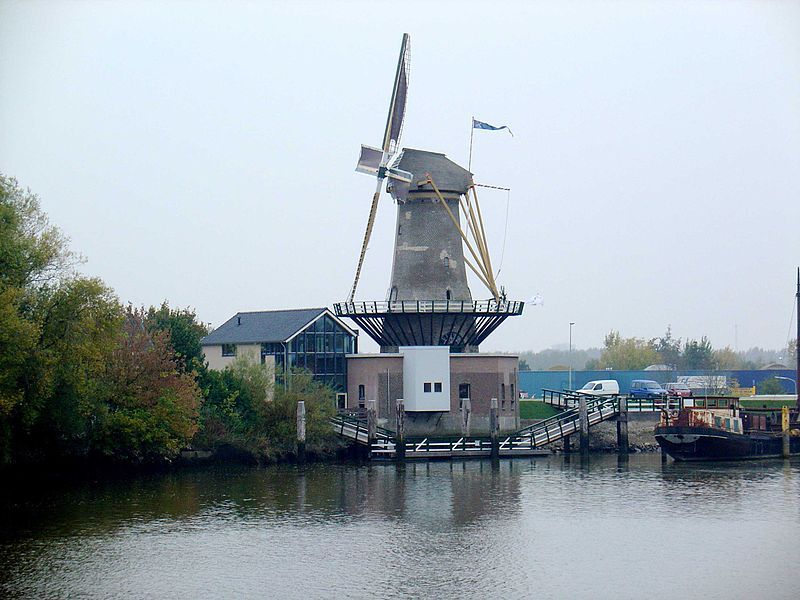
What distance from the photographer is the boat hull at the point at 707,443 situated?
50.6 m

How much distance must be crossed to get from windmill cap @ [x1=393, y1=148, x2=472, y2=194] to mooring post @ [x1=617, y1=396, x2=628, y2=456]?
41.1ft

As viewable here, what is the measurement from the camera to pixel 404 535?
32.7 m

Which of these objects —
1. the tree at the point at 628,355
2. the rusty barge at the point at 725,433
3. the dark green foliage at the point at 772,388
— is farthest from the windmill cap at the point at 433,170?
the tree at the point at 628,355

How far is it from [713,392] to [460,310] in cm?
3358

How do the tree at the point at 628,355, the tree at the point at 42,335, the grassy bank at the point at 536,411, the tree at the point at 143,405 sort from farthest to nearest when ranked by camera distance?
the tree at the point at 628,355
the grassy bank at the point at 536,411
the tree at the point at 143,405
the tree at the point at 42,335

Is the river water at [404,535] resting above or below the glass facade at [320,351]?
below

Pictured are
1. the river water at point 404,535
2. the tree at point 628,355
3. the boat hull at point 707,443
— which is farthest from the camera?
the tree at point 628,355

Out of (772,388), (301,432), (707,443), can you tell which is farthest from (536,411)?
(772,388)

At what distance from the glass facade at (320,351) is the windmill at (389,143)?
2554 millimetres

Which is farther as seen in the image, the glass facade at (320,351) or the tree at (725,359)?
the tree at (725,359)

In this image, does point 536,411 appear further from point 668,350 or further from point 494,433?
point 668,350

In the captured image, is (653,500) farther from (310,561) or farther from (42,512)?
(42,512)

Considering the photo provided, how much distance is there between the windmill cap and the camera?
56906 mm

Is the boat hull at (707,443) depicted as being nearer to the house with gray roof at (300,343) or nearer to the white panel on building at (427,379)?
the white panel on building at (427,379)
